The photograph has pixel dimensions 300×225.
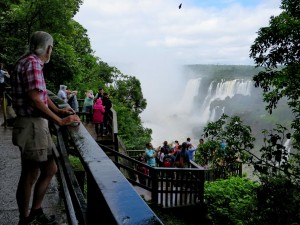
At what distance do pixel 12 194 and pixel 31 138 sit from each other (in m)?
1.75

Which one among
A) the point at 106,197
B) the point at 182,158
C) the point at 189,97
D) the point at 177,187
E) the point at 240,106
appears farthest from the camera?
the point at 189,97

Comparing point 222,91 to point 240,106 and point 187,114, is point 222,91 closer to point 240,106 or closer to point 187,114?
point 240,106

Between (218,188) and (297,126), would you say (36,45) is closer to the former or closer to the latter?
(297,126)

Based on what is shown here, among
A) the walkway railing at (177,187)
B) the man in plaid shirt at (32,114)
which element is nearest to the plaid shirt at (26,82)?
the man in plaid shirt at (32,114)

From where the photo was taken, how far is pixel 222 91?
3241 inches

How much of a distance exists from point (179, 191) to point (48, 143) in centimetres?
656

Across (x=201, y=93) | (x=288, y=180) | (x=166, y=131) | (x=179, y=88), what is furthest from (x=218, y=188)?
(x=179, y=88)

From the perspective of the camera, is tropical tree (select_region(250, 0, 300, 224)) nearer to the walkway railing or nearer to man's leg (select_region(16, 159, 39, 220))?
the walkway railing

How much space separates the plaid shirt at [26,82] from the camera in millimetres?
2330

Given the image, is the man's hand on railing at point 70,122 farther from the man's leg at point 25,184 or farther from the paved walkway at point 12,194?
the paved walkway at point 12,194

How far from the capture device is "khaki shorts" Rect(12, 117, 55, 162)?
2.42 meters

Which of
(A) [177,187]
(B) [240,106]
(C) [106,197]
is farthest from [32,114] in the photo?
(B) [240,106]

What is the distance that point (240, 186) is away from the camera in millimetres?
12859

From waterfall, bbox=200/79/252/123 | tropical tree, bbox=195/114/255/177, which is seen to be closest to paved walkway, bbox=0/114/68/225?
tropical tree, bbox=195/114/255/177
